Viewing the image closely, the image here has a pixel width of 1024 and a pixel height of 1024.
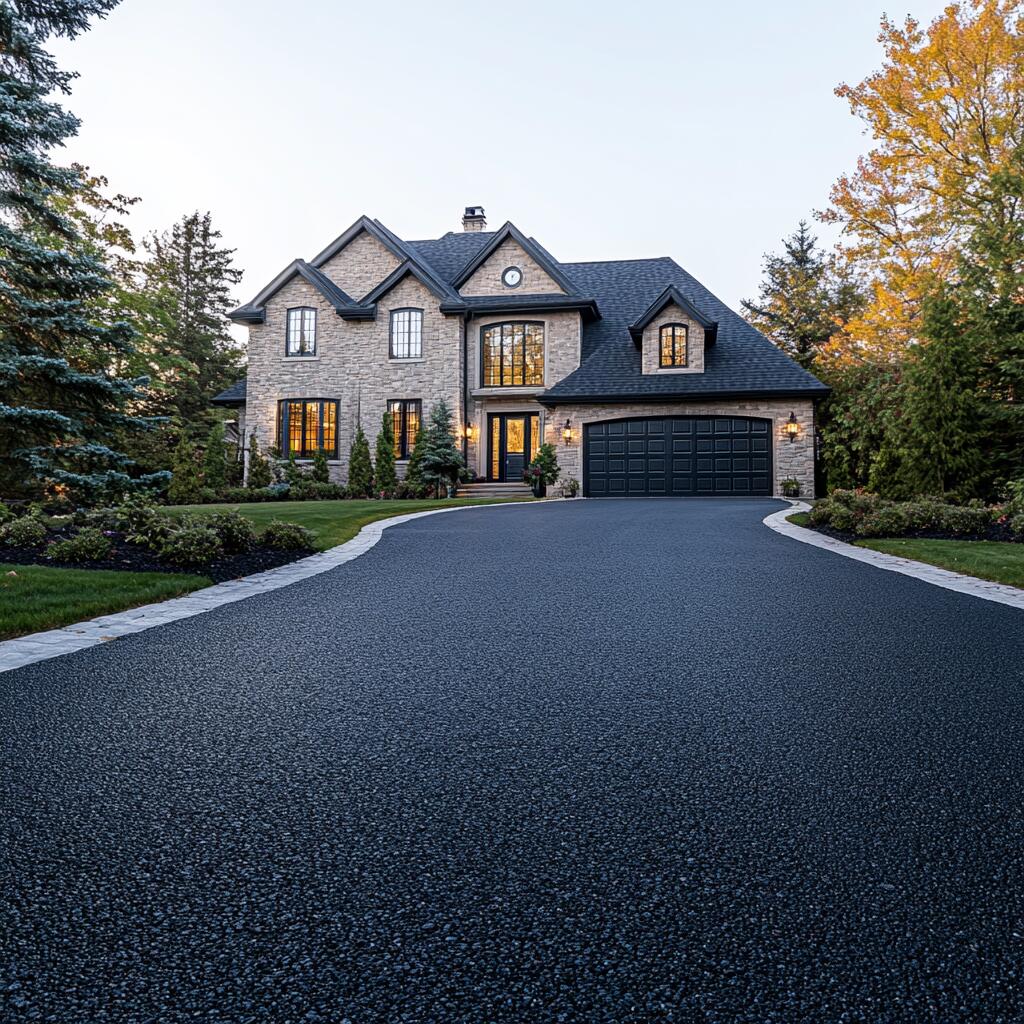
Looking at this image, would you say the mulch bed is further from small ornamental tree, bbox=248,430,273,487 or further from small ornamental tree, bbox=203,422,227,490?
small ornamental tree, bbox=203,422,227,490

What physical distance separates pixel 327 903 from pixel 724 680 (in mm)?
2187

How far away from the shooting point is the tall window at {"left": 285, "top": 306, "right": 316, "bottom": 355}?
23.2 metres

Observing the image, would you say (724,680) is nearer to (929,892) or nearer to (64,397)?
(929,892)

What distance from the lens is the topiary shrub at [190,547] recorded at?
266 inches

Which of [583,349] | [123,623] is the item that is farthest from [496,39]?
[123,623]

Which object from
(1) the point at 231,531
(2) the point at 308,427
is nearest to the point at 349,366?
(2) the point at 308,427

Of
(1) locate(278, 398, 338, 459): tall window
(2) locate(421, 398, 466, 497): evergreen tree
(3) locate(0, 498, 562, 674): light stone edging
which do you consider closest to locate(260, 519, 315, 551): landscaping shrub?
(3) locate(0, 498, 562, 674): light stone edging

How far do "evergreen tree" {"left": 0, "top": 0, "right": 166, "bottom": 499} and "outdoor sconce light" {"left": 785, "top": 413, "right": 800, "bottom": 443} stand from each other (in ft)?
52.8

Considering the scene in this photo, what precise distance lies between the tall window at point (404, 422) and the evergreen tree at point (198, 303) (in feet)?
46.4

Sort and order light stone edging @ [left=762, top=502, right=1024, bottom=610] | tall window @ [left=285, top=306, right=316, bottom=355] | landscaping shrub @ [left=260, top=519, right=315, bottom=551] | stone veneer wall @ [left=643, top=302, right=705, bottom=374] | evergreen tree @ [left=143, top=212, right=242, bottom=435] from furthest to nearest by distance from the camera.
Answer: evergreen tree @ [left=143, top=212, right=242, bottom=435], tall window @ [left=285, top=306, right=316, bottom=355], stone veneer wall @ [left=643, top=302, right=705, bottom=374], landscaping shrub @ [left=260, top=519, right=315, bottom=551], light stone edging @ [left=762, top=502, right=1024, bottom=610]

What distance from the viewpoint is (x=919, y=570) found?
6754 millimetres

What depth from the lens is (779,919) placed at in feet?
4.80

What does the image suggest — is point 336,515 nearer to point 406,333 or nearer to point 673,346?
point 406,333

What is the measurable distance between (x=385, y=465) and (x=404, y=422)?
6.68 ft
